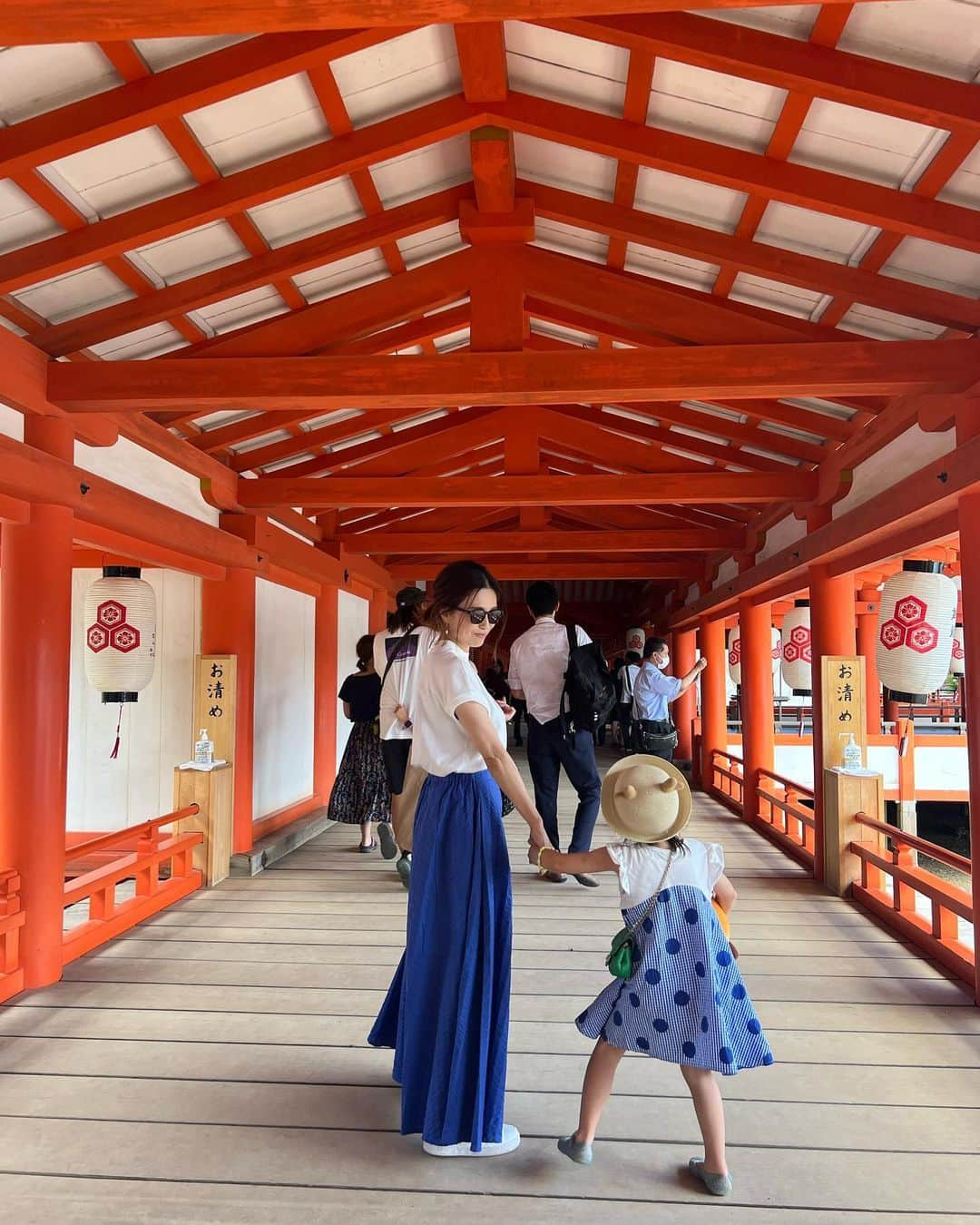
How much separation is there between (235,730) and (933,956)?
3.95 m

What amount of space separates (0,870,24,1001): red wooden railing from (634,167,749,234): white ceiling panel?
144 inches

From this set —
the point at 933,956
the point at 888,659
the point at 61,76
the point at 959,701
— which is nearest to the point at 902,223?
the point at 888,659

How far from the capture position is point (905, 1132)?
228cm

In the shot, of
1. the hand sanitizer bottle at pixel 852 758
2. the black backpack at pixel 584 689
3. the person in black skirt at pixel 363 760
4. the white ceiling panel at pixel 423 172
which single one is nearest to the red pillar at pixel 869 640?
the hand sanitizer bottle at pixel 852 758

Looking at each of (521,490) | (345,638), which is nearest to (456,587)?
(521,490)

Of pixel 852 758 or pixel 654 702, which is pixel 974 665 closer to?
pixel 852 758

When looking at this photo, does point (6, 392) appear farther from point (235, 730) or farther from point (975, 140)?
point (975, 140)

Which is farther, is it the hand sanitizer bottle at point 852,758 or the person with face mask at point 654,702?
the person with face mask at point 654,702

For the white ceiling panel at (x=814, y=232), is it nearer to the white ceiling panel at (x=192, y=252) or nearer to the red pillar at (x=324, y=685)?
the white ceiling panel at (x=192, y=252)

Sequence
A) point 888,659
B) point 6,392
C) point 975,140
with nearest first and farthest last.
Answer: point 975,140, point 6,392, point 888,659

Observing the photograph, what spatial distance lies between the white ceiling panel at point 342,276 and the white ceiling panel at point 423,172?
0.33 metres

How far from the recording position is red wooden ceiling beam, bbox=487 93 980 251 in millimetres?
2773

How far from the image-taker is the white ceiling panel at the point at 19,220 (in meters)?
2.72

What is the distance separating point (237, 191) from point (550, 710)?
2982 millimetres
